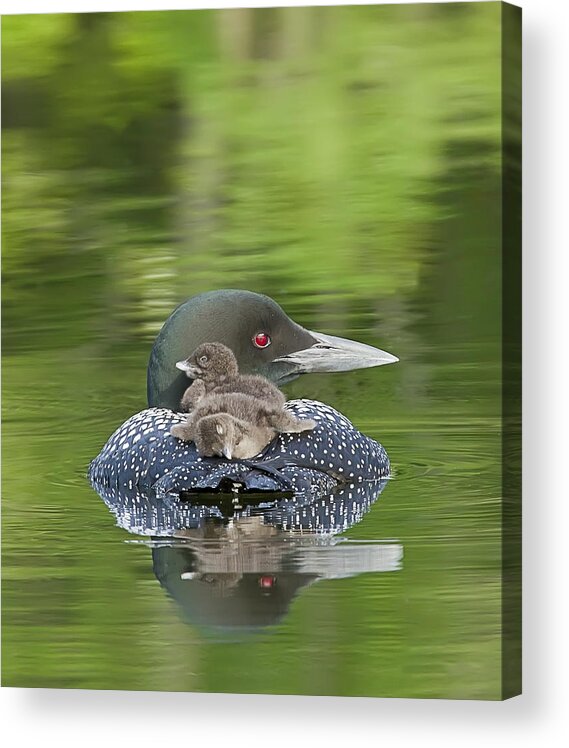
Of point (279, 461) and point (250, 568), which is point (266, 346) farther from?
point (250, 568)

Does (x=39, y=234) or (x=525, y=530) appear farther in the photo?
(x=39, y=234)

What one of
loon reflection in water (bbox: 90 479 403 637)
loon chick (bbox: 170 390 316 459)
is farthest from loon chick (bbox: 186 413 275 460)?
loon reflection in water (bbox: 90 479 403 637)

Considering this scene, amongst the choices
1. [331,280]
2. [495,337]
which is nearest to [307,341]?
[331,280]

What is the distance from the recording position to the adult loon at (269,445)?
4.73m

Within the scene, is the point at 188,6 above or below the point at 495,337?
above

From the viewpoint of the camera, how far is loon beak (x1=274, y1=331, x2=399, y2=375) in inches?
186

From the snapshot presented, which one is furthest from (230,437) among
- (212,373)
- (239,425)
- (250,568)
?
(250,568)

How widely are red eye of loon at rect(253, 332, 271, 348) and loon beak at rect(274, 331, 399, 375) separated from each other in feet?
0.19

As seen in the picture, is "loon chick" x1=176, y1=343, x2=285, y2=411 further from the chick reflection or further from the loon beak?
the chick reflection

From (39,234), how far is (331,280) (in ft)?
2.49

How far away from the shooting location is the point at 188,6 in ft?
16.0

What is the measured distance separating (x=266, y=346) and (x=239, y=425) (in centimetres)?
22

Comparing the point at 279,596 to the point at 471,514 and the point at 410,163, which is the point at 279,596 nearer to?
the point at 471,514

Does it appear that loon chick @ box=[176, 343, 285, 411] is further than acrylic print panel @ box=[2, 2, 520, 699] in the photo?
Yes
